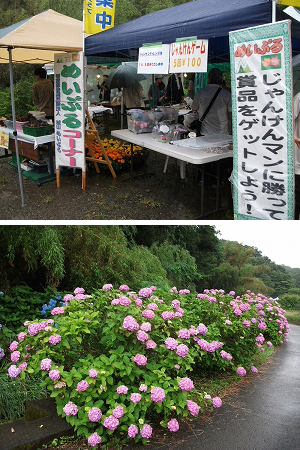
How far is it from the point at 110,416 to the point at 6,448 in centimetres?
72

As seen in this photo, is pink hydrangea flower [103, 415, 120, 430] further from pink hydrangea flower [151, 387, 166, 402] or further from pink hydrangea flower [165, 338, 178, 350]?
pink hydrangea flower [165, 338, 178, 350]

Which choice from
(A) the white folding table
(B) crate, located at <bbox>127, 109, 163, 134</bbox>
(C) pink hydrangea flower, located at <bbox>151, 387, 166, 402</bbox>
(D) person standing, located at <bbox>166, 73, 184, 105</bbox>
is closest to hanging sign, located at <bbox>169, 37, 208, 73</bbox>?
(A) the white folding table

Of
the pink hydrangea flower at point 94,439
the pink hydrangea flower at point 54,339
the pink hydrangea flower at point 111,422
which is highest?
the pink hydrangea flower at point 54,339

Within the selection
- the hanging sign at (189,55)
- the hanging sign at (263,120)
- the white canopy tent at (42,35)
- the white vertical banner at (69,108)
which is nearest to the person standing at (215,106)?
the hanging sign at (189,55)

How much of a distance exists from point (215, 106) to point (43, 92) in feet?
12.5

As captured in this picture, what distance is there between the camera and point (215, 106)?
6.75 m

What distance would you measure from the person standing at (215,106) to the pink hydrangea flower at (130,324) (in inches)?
184

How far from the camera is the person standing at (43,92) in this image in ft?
27.3

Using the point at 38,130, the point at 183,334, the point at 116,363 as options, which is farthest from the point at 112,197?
the point at 116,363

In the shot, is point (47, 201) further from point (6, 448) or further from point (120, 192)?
point (6, 448)

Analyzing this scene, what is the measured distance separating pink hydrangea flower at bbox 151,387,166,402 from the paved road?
47cm

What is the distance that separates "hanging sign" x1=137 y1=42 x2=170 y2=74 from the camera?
17.8ft

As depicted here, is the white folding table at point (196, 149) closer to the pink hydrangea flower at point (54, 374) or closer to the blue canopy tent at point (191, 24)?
the blue canopy tent at point (191, 24)

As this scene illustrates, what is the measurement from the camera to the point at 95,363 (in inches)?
114
